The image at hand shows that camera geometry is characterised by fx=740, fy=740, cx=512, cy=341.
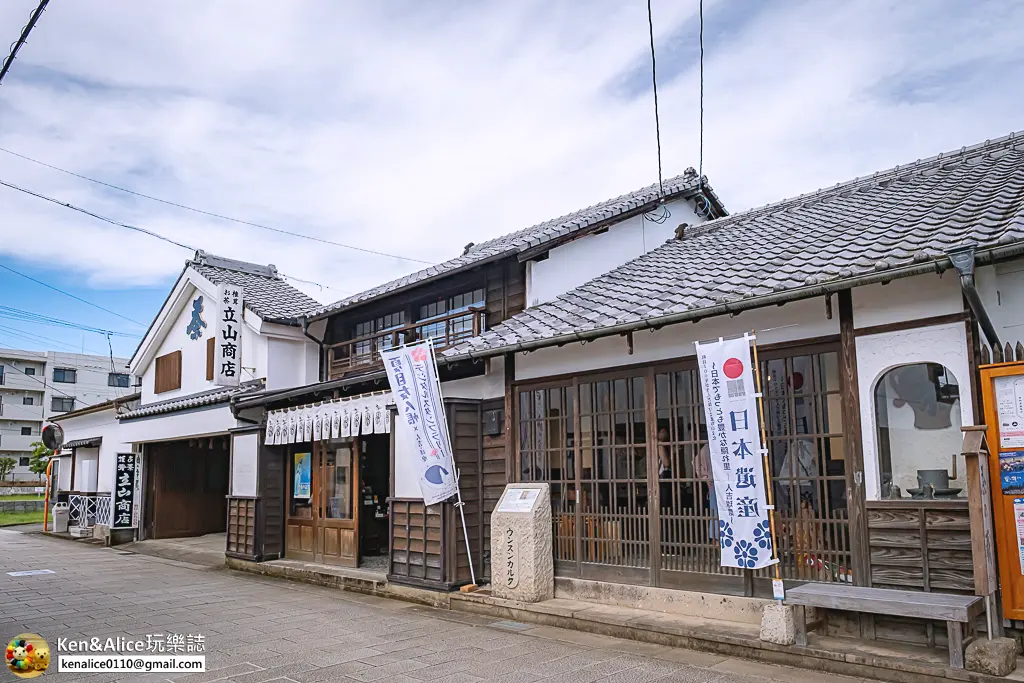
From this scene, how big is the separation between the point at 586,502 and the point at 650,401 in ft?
5.69

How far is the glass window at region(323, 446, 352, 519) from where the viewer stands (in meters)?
14.4

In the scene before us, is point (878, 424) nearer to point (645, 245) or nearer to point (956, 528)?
point (956, 528)

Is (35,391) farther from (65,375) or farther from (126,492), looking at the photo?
(126,492)

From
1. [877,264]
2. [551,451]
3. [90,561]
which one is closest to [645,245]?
[551,451]

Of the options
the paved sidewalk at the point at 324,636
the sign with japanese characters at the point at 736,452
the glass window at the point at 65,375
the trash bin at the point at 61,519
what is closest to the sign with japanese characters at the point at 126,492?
the trash bin at the point at 61,519

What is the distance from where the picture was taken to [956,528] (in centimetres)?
670

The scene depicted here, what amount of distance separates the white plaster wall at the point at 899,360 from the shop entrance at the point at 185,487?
18210 mm

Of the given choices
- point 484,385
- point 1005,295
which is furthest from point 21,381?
point 1005,295

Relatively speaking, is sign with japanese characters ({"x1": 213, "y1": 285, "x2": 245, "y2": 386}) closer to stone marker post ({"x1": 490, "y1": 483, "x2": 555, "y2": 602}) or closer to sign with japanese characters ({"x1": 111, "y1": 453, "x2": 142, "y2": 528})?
sign with japanese characters ({"x1": 111, "y1": 453, "x2": 142, "y2": 528})

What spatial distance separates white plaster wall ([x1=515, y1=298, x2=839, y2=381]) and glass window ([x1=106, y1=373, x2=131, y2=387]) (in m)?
59.8

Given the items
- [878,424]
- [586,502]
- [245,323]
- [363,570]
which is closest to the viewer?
[878,424]

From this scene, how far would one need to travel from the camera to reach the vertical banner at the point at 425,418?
426 inches

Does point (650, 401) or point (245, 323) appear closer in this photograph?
point (650, 401)

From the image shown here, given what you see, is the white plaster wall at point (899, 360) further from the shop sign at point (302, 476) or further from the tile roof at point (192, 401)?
the tile roof at point (192, 401)
